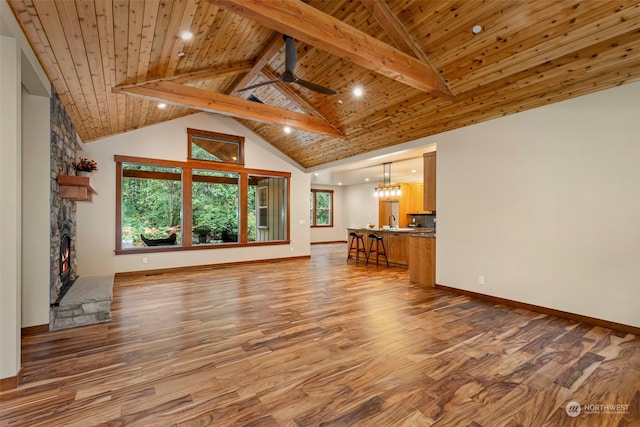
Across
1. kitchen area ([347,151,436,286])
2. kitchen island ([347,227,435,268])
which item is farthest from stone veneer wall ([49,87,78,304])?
kitchen island ([347,227,435,268])

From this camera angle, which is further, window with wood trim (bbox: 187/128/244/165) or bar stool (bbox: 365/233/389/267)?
bar stool (bbox: 365/233/389/267)

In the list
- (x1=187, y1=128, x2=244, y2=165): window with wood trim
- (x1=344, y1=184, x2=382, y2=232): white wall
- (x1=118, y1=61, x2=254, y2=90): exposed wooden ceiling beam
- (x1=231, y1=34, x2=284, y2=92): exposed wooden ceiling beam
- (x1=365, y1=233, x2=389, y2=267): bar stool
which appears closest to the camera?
(x1=231, y1=34, x2=284, y2=92): exposed wooden ceiling beam

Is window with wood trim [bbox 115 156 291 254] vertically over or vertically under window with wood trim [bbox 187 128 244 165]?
under

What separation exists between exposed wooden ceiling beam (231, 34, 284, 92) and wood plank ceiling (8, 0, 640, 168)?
0.03m

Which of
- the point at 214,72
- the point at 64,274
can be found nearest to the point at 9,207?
the point at 64,274

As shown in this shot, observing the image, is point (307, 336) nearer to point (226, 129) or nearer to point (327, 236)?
point (226, 129)

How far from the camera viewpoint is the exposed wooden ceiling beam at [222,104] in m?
4.61

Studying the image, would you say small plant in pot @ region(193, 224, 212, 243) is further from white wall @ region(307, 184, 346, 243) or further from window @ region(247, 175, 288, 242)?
white wall @ region(307, 184, 346, 243)

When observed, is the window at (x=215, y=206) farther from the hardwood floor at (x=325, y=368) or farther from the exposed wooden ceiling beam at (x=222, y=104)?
the hardwood floor at (x=325, y=368)

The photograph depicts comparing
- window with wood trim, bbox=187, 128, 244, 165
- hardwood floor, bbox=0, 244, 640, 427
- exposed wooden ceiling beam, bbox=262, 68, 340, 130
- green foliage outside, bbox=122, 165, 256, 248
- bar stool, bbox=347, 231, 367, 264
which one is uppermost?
exposed wooden ceiling beam, bbox=262, 68, 340, 130

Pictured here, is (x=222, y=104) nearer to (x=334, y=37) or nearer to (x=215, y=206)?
(x=334, y=37)

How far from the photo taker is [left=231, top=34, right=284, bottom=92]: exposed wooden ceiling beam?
453cm

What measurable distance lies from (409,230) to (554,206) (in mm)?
4105

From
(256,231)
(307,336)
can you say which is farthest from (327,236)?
(307,336)
